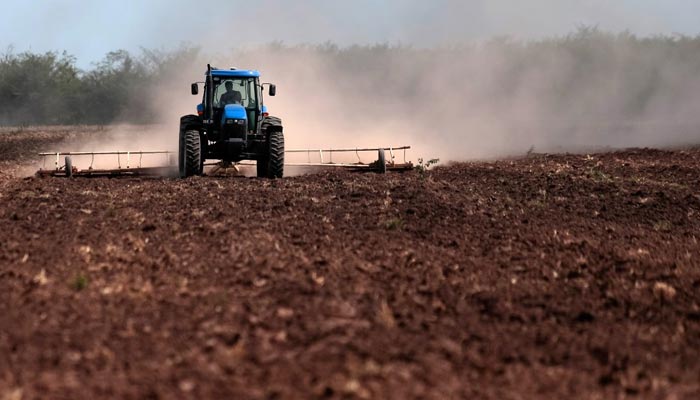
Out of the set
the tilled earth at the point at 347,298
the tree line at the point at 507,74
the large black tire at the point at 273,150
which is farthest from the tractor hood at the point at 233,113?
the tree line at the point at 507,74

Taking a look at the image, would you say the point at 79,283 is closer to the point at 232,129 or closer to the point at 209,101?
the point at 232,129

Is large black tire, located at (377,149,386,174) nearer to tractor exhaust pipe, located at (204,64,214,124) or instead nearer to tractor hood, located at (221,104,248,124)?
tractor hood, located at (221,104,248,124)

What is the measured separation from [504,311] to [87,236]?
18.9ft

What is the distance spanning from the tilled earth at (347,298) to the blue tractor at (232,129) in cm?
404

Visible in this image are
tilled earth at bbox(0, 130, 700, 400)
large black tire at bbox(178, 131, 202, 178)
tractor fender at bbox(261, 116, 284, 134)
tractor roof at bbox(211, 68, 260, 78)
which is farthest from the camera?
tractor roof at bbox(211, 68, 260, 78)

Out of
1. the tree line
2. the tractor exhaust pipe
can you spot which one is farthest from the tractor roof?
the tree line

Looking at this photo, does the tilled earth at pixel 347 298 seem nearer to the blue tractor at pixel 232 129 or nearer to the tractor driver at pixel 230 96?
the blue tractor at pixel 232 129

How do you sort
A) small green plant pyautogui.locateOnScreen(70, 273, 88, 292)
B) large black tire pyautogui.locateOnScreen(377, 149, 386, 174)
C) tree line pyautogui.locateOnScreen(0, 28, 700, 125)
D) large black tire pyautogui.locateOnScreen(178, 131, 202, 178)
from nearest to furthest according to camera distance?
small green plant pyautogui.locateOnScreen(70, 273, 88, 292) → large black tire pyautogui.locateOnScreen(178, 131, 202, 178) → large black tire pyautogui.locateOnScreen(377, 149, 386, 174) → tree line pyautogui.locateOnScreen(0, 28, 700, 125)

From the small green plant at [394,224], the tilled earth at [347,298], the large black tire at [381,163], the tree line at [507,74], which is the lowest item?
the tilled earth at [347,298]

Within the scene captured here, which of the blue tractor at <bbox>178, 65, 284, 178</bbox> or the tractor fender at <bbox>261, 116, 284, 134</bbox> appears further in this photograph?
the tractor fender at <bbox>261, 116, 284, 134</bbox>

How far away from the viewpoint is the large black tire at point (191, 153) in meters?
19.0

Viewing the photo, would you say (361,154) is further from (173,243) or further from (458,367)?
(458,367)

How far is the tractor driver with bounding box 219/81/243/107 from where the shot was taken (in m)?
19.8

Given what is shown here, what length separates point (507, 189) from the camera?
17.6 m
